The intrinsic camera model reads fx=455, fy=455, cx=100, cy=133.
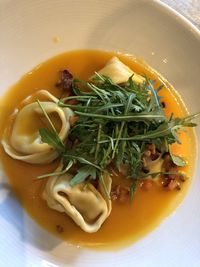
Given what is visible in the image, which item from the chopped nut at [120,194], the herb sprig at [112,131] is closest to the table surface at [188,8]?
the herb sprig at [112,131]

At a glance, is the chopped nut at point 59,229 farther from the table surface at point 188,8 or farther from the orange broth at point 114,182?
the table surface at point 188,8

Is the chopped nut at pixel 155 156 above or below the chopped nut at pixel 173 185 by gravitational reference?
above

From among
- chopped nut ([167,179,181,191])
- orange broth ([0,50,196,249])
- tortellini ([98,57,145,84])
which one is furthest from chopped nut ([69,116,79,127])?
chopped nut ([167,179,181,191])

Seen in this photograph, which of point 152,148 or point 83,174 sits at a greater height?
point 152,148

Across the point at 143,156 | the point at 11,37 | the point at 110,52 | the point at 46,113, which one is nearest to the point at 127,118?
the point at 143,156

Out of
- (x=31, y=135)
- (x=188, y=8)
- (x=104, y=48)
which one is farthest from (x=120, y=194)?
(x=188, y=8)

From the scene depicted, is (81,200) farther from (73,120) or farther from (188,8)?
(188,8)

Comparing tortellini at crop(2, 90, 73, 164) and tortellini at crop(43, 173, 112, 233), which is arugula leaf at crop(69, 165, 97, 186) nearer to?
tortellini at crop(43, 173, 112, 233)
